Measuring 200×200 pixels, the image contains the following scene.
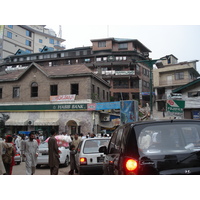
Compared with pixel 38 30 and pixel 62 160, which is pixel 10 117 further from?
pixel 38 30

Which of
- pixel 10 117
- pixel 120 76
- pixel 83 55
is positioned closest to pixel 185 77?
pixel 120 76

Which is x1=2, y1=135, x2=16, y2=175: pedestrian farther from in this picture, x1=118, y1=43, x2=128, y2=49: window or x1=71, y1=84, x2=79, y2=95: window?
x1=118, y1=43, x2=128, y2=49: window

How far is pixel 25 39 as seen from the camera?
7094 cm

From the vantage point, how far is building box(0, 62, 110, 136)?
90.3 ft

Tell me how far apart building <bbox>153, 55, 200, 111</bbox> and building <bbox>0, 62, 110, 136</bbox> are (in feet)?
68.2

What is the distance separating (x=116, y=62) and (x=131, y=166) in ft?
166

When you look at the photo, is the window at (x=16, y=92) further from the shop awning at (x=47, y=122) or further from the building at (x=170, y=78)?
the building at (x=170, y=78)

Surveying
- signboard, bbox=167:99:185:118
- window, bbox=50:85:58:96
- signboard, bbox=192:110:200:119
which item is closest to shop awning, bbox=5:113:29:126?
window, bbox=50:85:58:96

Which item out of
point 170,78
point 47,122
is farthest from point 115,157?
point 170,78

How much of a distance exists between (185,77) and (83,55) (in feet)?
77.1

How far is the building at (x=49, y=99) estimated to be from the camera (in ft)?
90.3

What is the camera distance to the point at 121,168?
12.3 feet

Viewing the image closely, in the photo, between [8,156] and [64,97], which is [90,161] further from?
[64,97]

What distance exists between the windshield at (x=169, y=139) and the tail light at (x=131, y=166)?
22 centimetres
